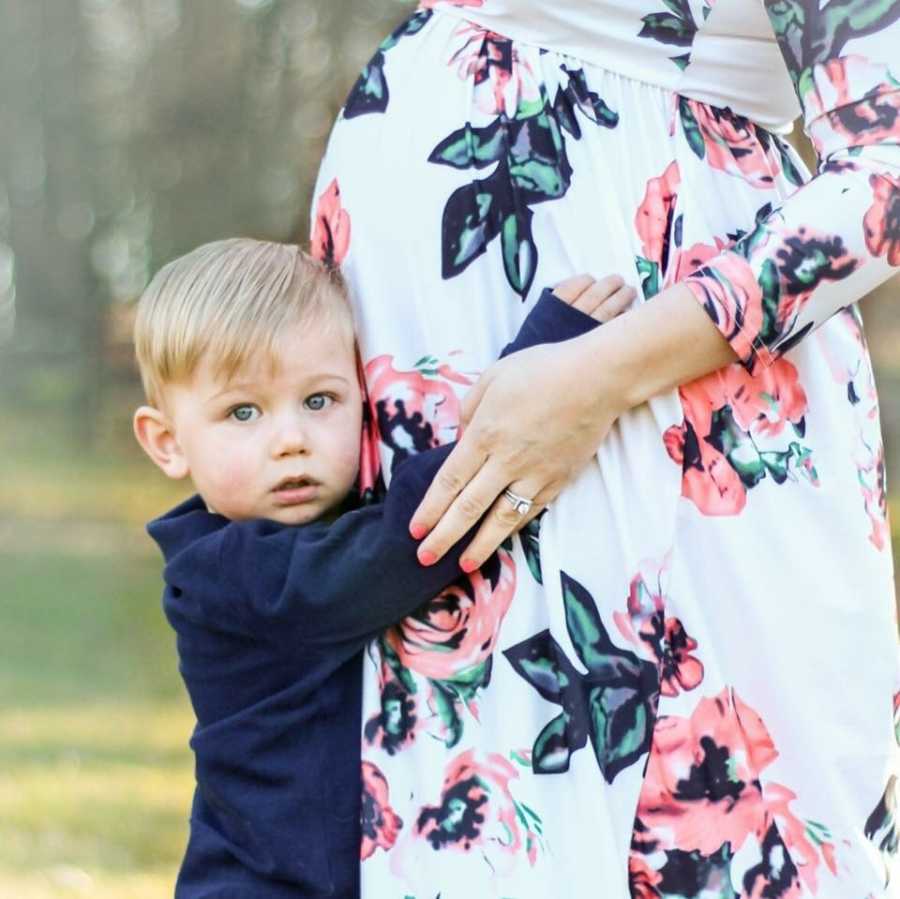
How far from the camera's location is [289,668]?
5.47ft

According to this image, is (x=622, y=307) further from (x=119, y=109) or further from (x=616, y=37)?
(x=119, y=109)

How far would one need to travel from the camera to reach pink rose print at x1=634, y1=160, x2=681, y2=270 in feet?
5.23

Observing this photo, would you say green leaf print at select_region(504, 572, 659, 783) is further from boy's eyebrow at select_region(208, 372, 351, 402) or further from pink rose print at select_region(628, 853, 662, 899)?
boy's eyebrow at select_region(208, 372, 351, 402)

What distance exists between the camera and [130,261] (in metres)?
9.49

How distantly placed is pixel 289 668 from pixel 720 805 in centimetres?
49

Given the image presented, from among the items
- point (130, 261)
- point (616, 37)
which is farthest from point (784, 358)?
point (130, 261)

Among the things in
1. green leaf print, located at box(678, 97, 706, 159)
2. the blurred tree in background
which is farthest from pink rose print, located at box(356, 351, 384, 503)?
the blurred tree in background

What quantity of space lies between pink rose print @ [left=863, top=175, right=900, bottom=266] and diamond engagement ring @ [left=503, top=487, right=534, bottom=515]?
41 centimetres

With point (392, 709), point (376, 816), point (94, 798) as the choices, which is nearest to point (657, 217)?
point (392, 709)

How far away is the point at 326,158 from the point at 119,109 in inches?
322

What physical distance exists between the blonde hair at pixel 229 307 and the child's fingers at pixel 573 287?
0.28m

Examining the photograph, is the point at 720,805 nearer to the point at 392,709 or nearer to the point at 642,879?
the point at 642,879

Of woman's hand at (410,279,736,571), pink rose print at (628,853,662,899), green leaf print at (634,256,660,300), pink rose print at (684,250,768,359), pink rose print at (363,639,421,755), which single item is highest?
green leaf print at (634,256,660,300)

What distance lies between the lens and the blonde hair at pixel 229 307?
1.67m
